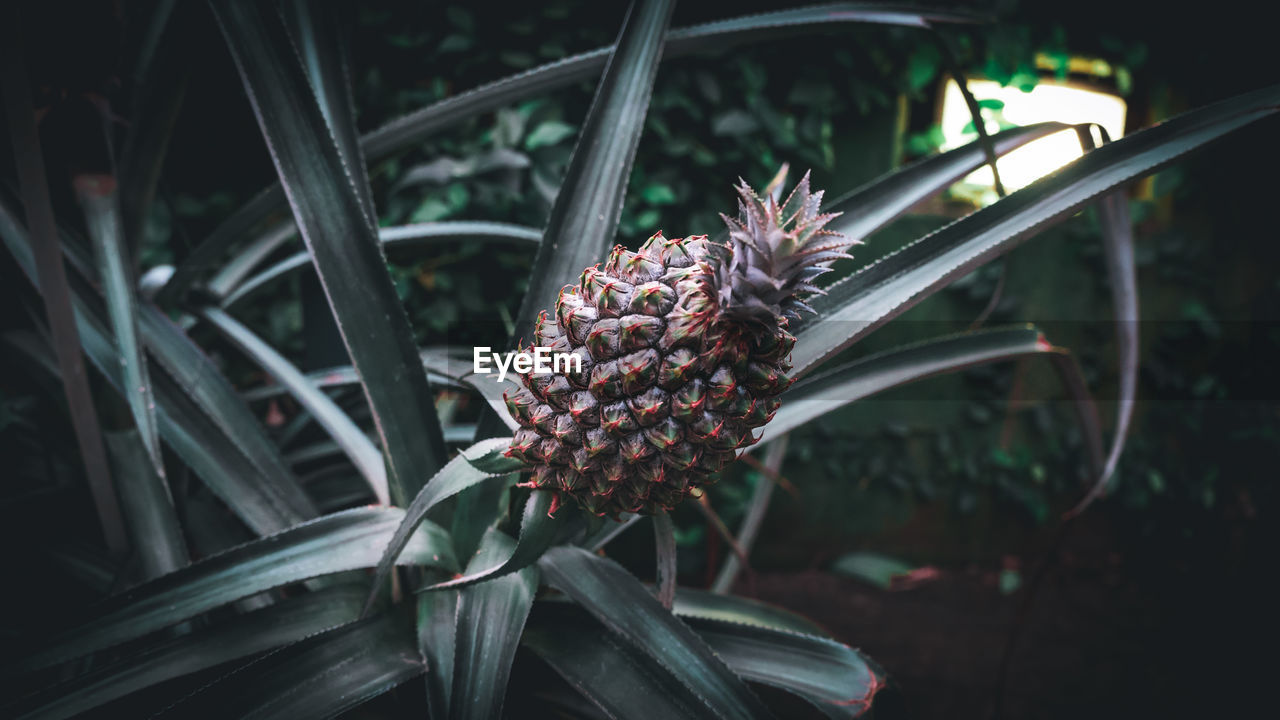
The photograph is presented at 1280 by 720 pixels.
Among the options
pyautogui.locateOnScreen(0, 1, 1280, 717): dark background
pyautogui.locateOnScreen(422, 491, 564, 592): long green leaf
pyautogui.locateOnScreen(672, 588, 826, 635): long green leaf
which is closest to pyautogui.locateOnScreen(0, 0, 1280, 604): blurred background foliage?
pyautogui.locateOnScreen(0, 1, 1280, 717): dark background

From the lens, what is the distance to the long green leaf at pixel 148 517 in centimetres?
71

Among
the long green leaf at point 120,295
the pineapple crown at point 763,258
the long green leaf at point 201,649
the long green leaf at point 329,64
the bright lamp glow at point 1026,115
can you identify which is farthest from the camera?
the bright lamp glow at point 1026,115

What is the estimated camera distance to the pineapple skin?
456mm

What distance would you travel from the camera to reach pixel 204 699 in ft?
1.64

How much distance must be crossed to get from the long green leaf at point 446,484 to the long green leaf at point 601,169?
14 cm

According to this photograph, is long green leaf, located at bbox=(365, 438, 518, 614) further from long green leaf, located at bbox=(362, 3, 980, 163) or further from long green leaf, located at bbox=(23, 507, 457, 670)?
long green leaf, located at bbox=(362, 3, 980, 163)

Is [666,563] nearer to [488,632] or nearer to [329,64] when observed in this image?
[488,632]

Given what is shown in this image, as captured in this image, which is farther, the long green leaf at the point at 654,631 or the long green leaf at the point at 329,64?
the long green leaf at the point at 329,64

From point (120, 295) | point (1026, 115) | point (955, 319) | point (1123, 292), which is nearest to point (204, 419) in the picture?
point (120, 295)

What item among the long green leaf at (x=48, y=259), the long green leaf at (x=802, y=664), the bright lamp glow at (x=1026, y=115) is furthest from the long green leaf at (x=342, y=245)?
the bright lamp glow at (x=1026, y=115)

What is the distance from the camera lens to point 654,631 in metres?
0.57

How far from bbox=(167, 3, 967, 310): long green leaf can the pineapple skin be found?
42 centimetres

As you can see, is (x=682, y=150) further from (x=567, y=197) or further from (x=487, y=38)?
(x=567, y=197)

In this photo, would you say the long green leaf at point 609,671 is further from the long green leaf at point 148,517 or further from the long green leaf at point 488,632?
the long green leaf at point 148,517
